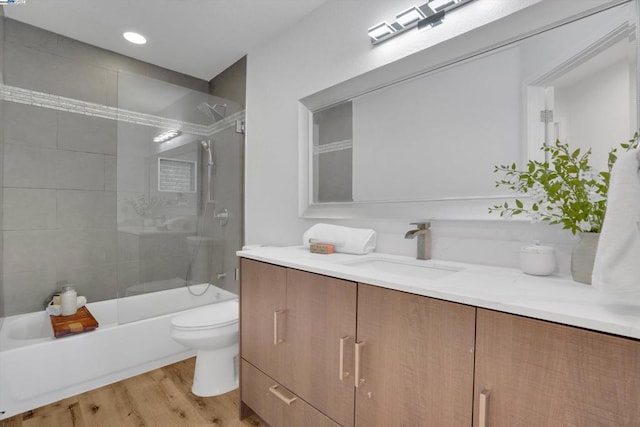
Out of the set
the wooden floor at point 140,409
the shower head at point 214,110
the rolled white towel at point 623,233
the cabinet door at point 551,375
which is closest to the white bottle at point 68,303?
the wooden floor at point 140,409

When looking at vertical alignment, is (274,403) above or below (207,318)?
below

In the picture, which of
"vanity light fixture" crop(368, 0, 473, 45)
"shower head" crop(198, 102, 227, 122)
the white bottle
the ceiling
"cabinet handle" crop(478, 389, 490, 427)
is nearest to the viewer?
"cabinet handle" crop(478, 389, 490, 427)

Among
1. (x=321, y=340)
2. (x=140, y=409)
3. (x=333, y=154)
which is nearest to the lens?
(x=321, y=340)

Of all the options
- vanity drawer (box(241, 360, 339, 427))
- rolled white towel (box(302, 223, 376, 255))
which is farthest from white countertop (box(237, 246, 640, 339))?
vanity drawer (box(241, 360, 339, 427))

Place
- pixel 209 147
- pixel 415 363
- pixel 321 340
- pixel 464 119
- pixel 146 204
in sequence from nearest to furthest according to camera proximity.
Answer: pixel 415 363 < pixel 321 340 < pixel 464 119 < pixel 146 204 < pixel 209 147

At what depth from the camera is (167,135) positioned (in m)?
2.36

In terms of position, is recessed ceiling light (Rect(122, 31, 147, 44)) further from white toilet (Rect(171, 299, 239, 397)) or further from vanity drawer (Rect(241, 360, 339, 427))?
vanity drawer (Rect(241, 360, 339, 427))

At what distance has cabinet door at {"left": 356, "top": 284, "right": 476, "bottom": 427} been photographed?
2.61 ft

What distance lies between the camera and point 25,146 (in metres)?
2.17

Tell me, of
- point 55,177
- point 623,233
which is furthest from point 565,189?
point 55,177

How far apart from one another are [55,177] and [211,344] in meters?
1.74

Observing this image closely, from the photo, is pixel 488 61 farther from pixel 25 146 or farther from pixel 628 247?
pixel 25 146

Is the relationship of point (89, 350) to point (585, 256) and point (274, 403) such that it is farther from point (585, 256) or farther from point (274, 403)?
point (585, 256)

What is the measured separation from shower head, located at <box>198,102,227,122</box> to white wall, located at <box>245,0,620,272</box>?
0.24m
